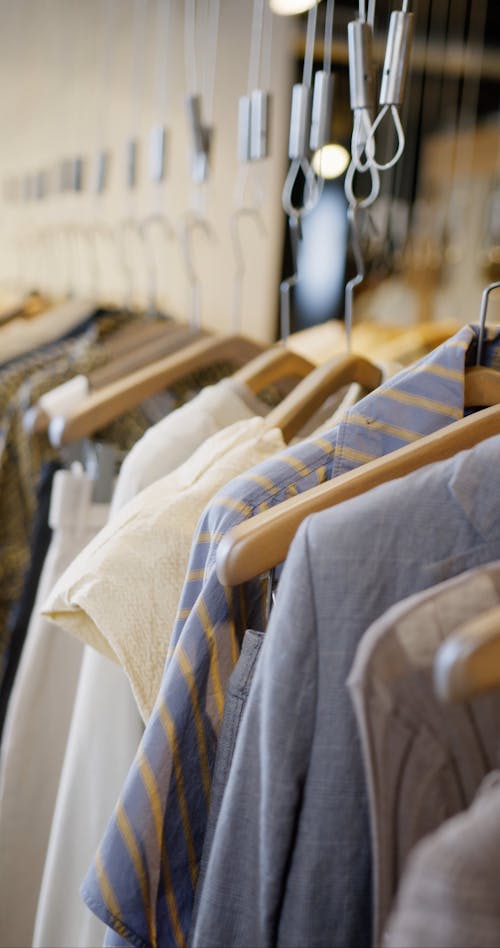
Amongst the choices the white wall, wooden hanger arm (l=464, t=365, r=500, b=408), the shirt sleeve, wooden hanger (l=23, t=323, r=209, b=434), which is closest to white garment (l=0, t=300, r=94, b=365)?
wooden hanger (l=23, t=323, r=209, b=434)

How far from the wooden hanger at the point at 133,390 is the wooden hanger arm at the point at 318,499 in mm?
494

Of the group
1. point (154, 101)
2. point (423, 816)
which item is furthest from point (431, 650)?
point (154, 101)

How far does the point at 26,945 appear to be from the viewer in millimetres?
1084

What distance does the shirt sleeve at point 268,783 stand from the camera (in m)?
0.52

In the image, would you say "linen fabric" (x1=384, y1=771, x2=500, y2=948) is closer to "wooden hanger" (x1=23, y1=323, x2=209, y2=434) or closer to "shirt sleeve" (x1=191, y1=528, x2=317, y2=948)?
"shirt sleeve" (x1=191, y1=528, x2=317, y2=948)

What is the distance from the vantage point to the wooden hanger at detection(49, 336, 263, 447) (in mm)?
1043

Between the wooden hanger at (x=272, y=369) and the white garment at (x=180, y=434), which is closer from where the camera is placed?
the white garment at (x=180, y=434)

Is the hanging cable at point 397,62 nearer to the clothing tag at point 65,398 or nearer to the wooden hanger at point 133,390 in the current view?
the wooden hanger at point 133,390

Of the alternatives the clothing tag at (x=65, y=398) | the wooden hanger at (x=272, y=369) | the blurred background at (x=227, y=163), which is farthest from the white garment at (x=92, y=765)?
the blurred background at (x=227, y=163)

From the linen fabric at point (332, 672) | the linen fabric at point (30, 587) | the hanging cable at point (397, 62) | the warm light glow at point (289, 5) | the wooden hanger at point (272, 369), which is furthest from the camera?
the warm light glow at point (289, 5)

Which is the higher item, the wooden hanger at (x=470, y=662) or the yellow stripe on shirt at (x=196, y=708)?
the wooden hanger at (x=470, y=662)

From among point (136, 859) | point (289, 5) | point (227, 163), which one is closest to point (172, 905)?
point (136, 859)

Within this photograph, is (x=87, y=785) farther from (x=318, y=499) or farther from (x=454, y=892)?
(x=454, y=892)

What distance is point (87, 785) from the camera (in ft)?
2.86
